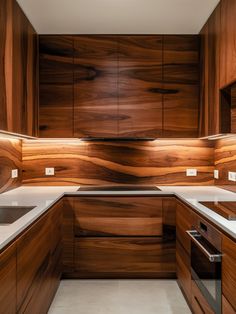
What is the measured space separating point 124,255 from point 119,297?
1.24ft

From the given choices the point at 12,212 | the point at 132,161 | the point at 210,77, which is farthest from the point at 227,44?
the point at 12,212

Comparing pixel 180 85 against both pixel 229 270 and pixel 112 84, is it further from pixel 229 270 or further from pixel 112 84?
pixel 229 270

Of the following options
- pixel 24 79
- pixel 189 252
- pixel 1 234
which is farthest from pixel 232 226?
pixel 24 79

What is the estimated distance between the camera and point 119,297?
2.47 m

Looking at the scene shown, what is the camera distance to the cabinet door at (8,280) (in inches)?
46.4

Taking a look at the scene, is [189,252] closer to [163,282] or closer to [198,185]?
[163,282]

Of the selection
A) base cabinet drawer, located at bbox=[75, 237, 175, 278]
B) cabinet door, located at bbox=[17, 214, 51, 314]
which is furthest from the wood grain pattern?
cabinet door, located at bbox=[17, 214, 51, 314]

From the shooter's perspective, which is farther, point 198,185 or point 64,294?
point 198,185

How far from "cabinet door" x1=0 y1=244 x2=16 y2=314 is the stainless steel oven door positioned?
0.96m

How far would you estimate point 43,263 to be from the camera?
195cm

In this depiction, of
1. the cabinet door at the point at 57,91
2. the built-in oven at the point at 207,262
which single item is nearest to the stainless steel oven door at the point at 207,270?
the built-in oven at the point at 207,262

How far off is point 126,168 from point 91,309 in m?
1.45

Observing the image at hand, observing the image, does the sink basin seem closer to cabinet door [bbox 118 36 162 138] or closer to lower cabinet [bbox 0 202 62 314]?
lower cabinet [bbox 0 202 62 314]

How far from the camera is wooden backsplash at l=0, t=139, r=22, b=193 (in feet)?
8.78
